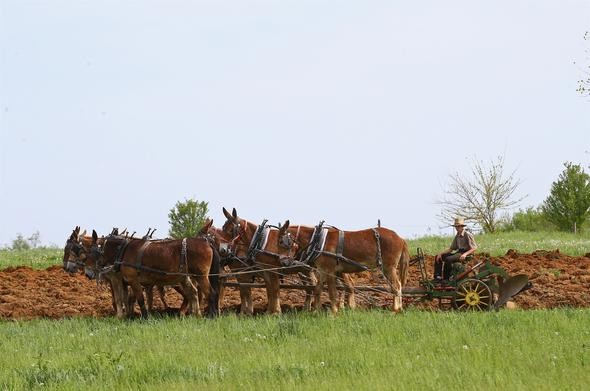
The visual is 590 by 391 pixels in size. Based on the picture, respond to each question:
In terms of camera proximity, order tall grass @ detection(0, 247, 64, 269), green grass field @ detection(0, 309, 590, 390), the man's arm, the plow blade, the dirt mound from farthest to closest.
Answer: tall grass @ detection(0, 247, 64, 269) → the dirt mound → the man's arm → the plow blade → green grass field @ detection(0, 309, 590, 390)

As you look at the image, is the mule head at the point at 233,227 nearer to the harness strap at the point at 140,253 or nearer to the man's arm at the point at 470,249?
the harness strap at the point at 140,253

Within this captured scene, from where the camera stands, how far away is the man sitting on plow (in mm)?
14356

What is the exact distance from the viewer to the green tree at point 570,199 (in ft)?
144

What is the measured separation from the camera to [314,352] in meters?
10.6

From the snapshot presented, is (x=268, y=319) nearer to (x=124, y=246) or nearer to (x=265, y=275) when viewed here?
(x=265, y=275)

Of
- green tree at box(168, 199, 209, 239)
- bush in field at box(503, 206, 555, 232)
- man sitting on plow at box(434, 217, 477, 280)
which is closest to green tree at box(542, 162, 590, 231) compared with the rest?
bush in field at box(503, 206, 555, 232)

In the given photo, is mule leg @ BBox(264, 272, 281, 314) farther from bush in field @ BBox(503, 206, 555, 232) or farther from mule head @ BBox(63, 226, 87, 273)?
bush in field @ BBox(503, 206, 555, 232)

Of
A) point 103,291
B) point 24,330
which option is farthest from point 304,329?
point 103,291

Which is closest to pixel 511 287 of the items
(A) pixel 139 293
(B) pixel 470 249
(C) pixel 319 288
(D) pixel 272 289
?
(B) pixel 470 249

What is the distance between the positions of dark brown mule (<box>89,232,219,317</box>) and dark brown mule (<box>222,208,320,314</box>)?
0.53 metres

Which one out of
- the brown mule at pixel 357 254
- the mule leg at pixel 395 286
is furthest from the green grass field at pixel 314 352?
the brown mule at pixel 357 254

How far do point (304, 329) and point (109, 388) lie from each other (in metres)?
3.82

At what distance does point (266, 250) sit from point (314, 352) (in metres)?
4.67

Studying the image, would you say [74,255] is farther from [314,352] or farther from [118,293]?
[314,352]
